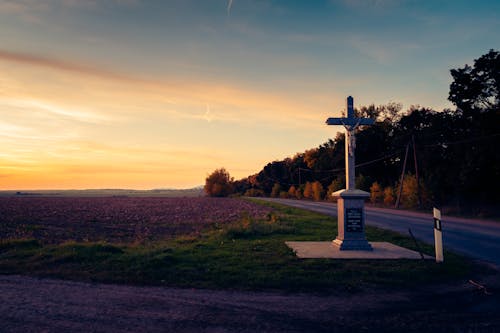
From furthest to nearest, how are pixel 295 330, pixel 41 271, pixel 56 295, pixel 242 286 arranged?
pixel 41 271 < pixel 242 286 < pixel 56 295 < pixel 295 330

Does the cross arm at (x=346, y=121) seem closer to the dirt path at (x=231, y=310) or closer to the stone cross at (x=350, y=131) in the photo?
the stone cross at (x=350, y=131)

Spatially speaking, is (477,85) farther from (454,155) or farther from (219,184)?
(219,184)

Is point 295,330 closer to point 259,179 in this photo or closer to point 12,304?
point 12,304

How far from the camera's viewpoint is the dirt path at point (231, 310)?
208 inches

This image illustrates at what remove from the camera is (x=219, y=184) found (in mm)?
100812

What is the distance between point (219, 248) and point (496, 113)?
1021 inches

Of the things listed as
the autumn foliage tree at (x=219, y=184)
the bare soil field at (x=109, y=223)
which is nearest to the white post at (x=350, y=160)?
the bare soil field at (x=109, y=223)

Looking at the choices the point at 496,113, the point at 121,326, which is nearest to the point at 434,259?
the point at 121,326

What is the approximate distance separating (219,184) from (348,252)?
89972mm

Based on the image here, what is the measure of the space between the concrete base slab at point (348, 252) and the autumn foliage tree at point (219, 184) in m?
88.0

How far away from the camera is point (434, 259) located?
34.4 feet

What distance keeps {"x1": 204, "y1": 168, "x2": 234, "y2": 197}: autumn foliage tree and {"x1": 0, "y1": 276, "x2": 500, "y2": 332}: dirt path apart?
9284cm

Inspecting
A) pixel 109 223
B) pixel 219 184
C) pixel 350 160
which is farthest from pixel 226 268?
pixel 219 184

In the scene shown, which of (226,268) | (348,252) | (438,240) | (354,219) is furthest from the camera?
(354,219)
